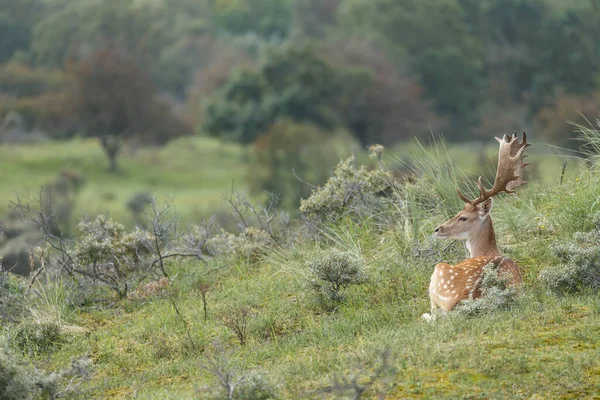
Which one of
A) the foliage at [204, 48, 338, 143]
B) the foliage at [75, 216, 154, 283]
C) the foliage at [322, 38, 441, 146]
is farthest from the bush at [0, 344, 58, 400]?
the foliage at [322, 38, 441, 146]

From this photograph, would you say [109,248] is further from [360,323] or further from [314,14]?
[314,14]

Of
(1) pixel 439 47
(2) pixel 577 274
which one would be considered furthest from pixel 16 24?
(2) pixel 577 274

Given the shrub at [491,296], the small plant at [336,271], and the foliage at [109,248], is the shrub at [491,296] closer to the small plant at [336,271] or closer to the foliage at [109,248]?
the small plant at [336,271]

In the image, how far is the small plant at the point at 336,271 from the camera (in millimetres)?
10328

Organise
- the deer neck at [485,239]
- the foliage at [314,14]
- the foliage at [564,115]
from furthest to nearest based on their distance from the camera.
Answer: the foliage at [314,14]
the foliage at [564,115]
the deer neck at [485,239]

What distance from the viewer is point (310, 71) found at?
6806cm

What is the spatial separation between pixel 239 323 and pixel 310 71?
58577 mm

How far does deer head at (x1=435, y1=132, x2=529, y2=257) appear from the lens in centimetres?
1016

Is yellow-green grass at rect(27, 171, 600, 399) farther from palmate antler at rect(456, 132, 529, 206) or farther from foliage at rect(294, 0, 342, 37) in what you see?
foliage at rect(294, 0, 342, 37)

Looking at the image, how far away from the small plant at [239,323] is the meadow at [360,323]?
0.11 feet

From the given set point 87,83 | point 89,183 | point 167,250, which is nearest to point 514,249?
point 167,250

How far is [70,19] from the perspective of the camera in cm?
9269

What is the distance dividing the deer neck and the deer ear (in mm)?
50

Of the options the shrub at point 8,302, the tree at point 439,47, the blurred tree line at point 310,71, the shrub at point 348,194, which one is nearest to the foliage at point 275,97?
the blurred tree line at point 310,71
